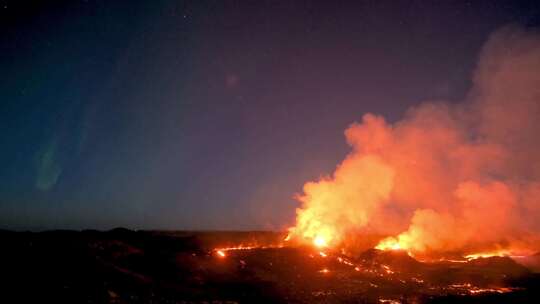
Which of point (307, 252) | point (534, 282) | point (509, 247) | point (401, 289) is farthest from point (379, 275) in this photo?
point (509, 247)

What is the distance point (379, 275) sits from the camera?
4544 centimetres

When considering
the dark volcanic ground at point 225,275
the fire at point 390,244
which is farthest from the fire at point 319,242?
the fire at point 390,244

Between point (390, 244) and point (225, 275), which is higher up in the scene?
point (390, 244)

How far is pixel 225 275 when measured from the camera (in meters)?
39.3

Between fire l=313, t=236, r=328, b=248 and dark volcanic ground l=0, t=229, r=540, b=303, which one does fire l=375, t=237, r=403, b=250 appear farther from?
fire l=313, t=236, r=328, b=248

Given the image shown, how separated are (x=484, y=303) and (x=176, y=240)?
35.3m

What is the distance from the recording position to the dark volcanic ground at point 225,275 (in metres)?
27.4

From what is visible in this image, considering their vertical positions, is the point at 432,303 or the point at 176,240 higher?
the point at 176,240

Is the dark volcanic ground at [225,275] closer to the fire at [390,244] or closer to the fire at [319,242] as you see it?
the fire at [319,242]

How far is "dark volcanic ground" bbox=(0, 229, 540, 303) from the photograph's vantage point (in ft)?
90.0

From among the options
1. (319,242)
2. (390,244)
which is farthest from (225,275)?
(390,244)

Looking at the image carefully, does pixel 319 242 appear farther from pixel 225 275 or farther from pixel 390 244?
pixel 225 275

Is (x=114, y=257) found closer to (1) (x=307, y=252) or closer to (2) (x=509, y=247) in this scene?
(1) (x=307, y=252)

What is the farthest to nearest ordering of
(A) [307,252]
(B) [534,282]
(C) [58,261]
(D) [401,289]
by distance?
(A) [307,252] → (B) [534,282] → (D) [401,289] → (C) [58,261]
